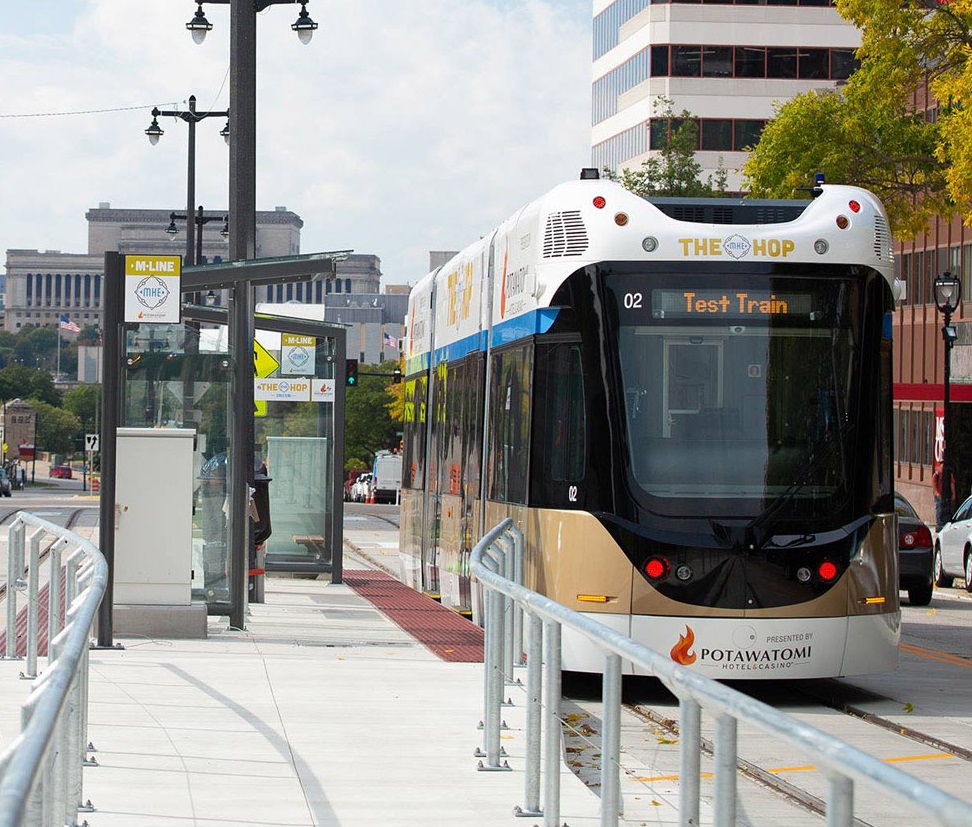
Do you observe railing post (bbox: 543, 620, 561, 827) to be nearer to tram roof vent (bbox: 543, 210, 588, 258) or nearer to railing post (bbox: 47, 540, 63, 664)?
railing post (bbox: 47, 540, 63, 664)

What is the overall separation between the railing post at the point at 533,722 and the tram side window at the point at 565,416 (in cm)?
475

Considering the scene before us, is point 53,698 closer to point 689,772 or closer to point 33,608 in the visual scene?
point 689,772

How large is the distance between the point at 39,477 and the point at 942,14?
546ft

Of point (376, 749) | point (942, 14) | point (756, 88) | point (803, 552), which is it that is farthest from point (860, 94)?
point (756, 88)

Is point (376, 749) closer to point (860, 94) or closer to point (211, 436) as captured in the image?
point (211, 436)

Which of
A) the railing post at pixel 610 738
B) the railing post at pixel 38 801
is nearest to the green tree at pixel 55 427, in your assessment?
the railing post at pixel 610 738

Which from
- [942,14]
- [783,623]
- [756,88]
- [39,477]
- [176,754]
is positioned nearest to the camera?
[176,754]

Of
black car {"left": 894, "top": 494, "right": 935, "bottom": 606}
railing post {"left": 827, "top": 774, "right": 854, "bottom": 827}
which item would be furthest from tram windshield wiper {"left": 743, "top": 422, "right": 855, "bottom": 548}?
black car {"left": 894, "top": 494, "right": 935, "bottom": 606}

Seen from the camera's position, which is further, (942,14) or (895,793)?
(942,14)

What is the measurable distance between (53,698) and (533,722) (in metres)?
3.62

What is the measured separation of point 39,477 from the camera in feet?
613

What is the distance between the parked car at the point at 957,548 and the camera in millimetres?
27562

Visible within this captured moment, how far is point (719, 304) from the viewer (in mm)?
12719

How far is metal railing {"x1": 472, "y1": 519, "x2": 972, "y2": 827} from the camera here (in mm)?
3416
